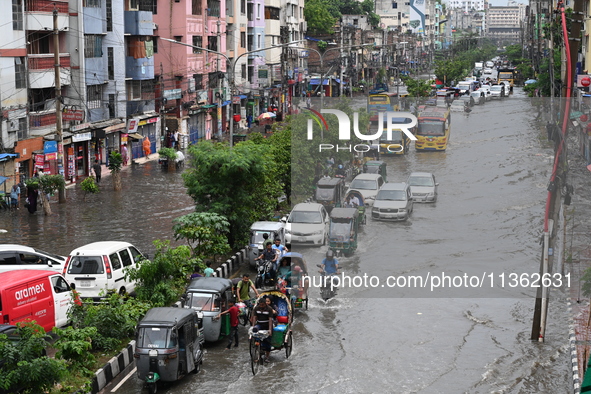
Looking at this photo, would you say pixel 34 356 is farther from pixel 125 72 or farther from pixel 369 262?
pixel 125 72

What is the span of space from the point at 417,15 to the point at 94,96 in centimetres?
13893

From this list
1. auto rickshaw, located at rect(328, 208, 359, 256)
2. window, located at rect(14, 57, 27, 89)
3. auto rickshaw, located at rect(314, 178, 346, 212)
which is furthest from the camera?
window, located at rect(14, 57, 27, 89)

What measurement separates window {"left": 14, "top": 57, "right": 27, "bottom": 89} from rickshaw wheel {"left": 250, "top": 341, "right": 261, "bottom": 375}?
23.1 metres

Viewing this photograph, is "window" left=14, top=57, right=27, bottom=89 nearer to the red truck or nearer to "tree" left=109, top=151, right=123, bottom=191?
"tree" left=109, top=151, right=123, bottom=191

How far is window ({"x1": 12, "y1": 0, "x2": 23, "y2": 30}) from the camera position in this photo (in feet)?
119

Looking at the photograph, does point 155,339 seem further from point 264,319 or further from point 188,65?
point 188,65

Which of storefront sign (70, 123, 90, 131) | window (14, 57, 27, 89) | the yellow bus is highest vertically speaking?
window (14, 57, 27, 89)

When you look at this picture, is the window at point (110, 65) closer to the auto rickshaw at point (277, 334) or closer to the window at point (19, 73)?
the window at point (19, 73)

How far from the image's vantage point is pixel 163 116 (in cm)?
5394

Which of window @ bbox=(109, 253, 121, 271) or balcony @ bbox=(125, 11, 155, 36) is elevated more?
balcony @ bbox=(125, 11, 155, 36)

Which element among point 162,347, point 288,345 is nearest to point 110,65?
point 288,345

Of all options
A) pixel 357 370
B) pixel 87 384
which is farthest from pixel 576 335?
pixel 87 384

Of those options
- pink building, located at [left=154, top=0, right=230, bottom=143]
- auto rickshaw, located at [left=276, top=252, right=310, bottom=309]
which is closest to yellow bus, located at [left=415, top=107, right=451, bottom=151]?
auto rickshaw, located at [left=276, top=252, right=310, bottom=309]

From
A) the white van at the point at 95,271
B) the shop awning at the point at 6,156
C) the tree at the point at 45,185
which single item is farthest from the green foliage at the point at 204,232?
the shop awning at the point at 6,156
